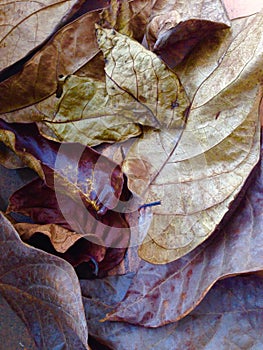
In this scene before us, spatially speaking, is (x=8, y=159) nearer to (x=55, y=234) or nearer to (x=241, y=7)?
(x=55, y=234)

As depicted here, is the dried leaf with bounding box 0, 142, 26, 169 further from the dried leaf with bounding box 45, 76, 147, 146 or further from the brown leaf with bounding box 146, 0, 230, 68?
the brown leaf with bounding box 146, 0, 230, 68

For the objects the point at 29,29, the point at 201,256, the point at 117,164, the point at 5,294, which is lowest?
the point at 5,294

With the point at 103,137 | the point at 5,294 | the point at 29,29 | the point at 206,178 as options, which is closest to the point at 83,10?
the point at 29,29

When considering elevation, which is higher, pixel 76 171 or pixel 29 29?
pixel 29 29

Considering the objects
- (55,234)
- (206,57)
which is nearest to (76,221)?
(55,234)

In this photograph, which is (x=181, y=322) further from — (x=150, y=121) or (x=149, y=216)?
(x=150, y=121)

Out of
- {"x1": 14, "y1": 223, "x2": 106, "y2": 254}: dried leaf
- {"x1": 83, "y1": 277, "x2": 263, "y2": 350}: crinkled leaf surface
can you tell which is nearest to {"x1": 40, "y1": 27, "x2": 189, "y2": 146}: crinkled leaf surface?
{"x1": 14, "y1": 223, "x2": 106, "y2": 254}: dried leaf

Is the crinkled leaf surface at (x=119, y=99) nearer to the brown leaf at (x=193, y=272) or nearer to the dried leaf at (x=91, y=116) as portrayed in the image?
the dried leaf at (x=91, y=116)
